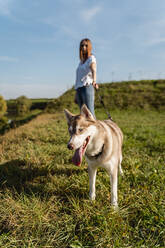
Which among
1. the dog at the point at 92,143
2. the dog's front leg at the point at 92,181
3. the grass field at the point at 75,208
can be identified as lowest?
the grass field at the point at 75,208

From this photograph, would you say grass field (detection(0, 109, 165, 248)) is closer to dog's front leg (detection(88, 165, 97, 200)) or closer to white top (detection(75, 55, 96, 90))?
dog's front leg (detection(88, 165, 97, 200))

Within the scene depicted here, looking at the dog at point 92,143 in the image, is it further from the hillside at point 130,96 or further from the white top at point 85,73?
the hillside at point 130,96

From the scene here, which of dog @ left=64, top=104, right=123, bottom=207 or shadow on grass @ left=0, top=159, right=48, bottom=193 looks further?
shadow on grass @ left=0, top=159, right=48, bottom=193

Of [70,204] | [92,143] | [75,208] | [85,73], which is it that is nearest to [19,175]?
[70,204]

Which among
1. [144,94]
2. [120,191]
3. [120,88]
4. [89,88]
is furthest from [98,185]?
[120,88]

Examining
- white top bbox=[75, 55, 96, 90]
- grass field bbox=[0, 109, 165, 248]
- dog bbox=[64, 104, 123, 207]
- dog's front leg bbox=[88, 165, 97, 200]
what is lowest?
grass field bbox=[0, 109, 165, 248]

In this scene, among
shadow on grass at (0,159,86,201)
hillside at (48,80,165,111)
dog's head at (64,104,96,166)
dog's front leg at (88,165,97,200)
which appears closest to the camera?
dog's head at (64,104,96,166)

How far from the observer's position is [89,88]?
4.19m

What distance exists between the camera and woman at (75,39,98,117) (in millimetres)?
4039

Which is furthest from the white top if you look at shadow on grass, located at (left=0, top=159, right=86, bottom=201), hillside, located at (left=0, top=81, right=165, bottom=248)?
shadow on grass, located at (left=0, top=159, right=86, bottom=201)

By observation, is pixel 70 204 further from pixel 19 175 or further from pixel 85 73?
pixel 85 73

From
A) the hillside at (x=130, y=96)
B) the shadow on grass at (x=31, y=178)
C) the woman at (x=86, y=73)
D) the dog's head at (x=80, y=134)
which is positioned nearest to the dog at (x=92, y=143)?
the dog's head at (x=80, y=134)

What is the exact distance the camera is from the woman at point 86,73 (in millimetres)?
4039

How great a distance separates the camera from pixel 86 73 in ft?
13.5
